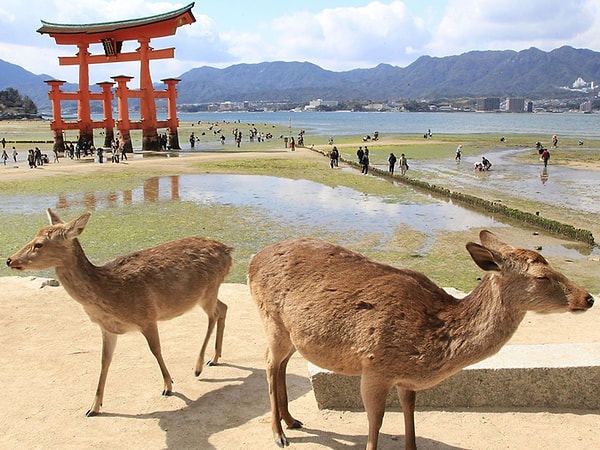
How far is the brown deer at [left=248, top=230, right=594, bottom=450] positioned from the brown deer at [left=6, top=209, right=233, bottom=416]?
64.1 inches

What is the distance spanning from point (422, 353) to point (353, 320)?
58 cm

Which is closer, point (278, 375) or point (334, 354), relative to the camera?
point (334, 354)

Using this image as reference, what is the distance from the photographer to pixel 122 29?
39375 millimetres

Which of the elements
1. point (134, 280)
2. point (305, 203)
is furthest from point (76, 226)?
point (305, 203)

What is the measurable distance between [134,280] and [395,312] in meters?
3.06

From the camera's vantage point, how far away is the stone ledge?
5.71 metres

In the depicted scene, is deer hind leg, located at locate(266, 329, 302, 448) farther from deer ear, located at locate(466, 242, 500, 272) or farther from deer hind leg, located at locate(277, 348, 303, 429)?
deer ear, located at locate(466, 242, 500, 272)

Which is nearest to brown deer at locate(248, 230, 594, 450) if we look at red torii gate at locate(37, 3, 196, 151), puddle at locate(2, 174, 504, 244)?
puddle at locate(2, 174, 504, 244)

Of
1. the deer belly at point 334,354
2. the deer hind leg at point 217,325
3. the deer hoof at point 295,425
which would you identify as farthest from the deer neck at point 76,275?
the deer hoof at point 295,425

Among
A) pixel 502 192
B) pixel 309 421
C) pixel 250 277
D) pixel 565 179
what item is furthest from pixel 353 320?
pixel 565 179

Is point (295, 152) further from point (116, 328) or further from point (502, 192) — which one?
point (116, 328)

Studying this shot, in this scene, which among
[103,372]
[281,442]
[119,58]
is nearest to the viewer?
[281,442]

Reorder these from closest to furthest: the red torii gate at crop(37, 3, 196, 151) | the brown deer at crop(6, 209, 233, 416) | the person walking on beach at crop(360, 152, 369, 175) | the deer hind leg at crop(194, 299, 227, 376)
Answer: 1. the brown deer at crop(6, 209, 233, 416)
2. the deer hind leg at crop(194, 299, 227, 376)
3. the person walking on beach at crop(360, 152, 369, 175)
4. the red torii gate at crop(37, 3, 196, 151)

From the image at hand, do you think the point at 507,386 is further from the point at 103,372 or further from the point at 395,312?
the point at 103,372
